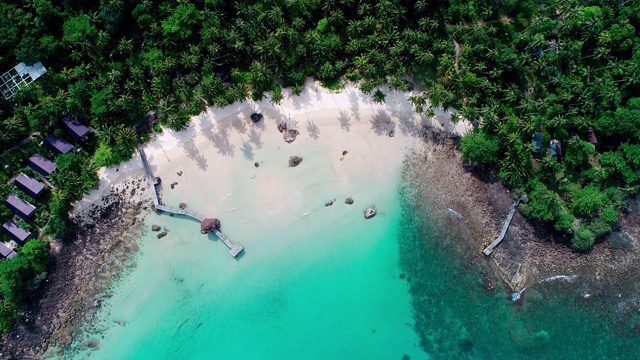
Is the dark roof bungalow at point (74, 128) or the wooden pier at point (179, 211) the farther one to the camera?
the wooden pier at point (179, 211)

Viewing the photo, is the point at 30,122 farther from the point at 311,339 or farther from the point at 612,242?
the point at 612,242

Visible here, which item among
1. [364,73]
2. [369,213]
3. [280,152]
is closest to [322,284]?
[369,213]

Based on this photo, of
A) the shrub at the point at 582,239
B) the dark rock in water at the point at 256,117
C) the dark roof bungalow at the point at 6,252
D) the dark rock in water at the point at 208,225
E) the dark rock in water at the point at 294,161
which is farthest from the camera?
the dark rock in water at the point at 256,117

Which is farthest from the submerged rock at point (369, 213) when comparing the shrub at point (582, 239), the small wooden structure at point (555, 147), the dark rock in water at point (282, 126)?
the shrub at point (582, 239)

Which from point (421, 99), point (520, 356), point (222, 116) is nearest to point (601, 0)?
point (421, 99)

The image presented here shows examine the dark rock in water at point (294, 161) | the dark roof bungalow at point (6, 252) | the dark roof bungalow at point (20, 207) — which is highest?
the dark roof bungalow at point (20, 207)

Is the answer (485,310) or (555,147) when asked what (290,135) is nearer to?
(485,310)

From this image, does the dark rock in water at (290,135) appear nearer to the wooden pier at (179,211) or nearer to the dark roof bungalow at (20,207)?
the wooden pier at (179,211)

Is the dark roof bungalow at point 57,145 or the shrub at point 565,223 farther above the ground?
the dark roof bungalow at point 57,145
